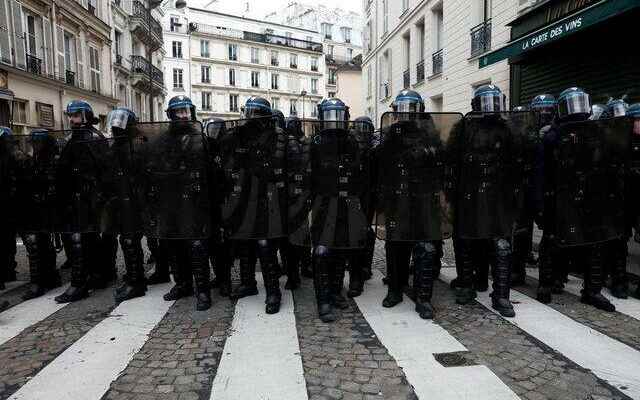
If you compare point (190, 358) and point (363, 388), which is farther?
point (190, 358)

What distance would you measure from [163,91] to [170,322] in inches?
1333

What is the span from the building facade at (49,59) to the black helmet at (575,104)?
49.0 feet

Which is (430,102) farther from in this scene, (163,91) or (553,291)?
(163,91)

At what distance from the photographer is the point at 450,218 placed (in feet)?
14.0

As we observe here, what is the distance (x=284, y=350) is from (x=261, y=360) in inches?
8.9

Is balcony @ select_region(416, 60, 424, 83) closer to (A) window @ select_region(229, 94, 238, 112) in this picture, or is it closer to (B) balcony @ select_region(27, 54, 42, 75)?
(B) balcony @ select_region(27, 54, 42, 75)

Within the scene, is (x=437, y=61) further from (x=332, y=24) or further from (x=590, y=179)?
(x=332, y=24)

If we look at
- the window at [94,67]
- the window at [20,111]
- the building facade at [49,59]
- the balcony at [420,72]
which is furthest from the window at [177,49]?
the balcony at [420,72]

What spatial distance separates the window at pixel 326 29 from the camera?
63.9m

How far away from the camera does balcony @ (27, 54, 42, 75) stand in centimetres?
1559

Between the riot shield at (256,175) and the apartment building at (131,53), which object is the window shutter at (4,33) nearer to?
the apartment building at (131,53)

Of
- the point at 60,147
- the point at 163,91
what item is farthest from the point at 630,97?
the point at 163,91

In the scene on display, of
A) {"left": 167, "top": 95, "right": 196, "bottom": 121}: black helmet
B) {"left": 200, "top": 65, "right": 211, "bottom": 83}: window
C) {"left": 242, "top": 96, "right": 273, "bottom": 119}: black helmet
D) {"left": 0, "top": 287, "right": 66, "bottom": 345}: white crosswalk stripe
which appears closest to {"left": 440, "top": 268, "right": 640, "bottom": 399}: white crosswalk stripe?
{"left": 242, "top": 96, "right": 273, "bottom": 119}: black helmet

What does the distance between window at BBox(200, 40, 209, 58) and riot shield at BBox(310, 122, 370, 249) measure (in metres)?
51.6
